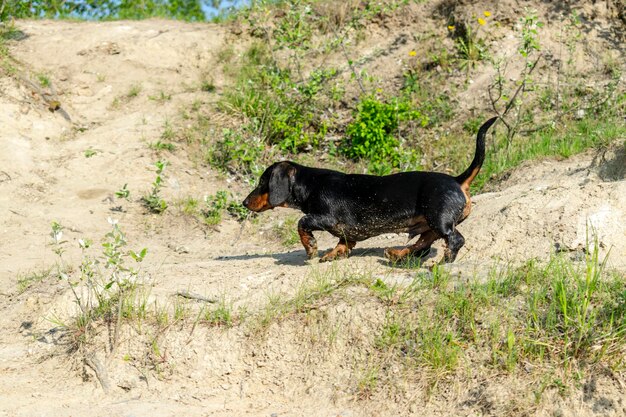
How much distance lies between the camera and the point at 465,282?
6.34 metres

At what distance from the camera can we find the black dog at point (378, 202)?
6.85m

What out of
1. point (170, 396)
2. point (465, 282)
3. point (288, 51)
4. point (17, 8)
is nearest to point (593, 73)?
point (288, 51)

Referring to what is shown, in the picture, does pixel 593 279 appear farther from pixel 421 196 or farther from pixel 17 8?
pixel 17 8

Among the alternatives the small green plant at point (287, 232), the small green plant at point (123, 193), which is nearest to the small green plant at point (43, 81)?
the small green plant at point (123, 193)

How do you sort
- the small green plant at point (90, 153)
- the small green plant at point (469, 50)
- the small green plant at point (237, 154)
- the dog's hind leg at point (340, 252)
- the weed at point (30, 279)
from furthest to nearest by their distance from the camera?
the small green plant at point (469, 50), the small green plant at point (237, 154), the small green plant at point (90, 153), the weed at point (30, 279), the dog's hind leg at point (340, 252)

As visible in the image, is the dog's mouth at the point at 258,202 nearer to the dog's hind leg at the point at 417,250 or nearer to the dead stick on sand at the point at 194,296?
the dog's hind leg at the point at 417,250

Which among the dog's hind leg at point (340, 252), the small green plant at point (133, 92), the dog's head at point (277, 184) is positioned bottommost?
the dog's hind leg at point (340, 252)

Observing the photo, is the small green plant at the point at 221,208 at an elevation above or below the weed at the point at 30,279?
below

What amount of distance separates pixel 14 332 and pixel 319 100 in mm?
6781

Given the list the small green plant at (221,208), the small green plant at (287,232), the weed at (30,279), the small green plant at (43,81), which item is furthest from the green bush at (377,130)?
the weed at (30,279)

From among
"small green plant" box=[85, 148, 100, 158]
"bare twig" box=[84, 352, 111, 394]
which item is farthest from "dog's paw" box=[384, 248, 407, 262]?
"small green plant" box=[85, 148, 100, 158]

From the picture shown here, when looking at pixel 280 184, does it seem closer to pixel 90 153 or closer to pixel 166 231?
pixel 166 231

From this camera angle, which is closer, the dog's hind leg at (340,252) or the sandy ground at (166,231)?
the sandy ground at (166,231)

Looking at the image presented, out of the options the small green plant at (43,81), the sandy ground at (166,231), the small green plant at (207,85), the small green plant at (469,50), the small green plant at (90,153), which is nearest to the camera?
the sandy ground at (166,231)
